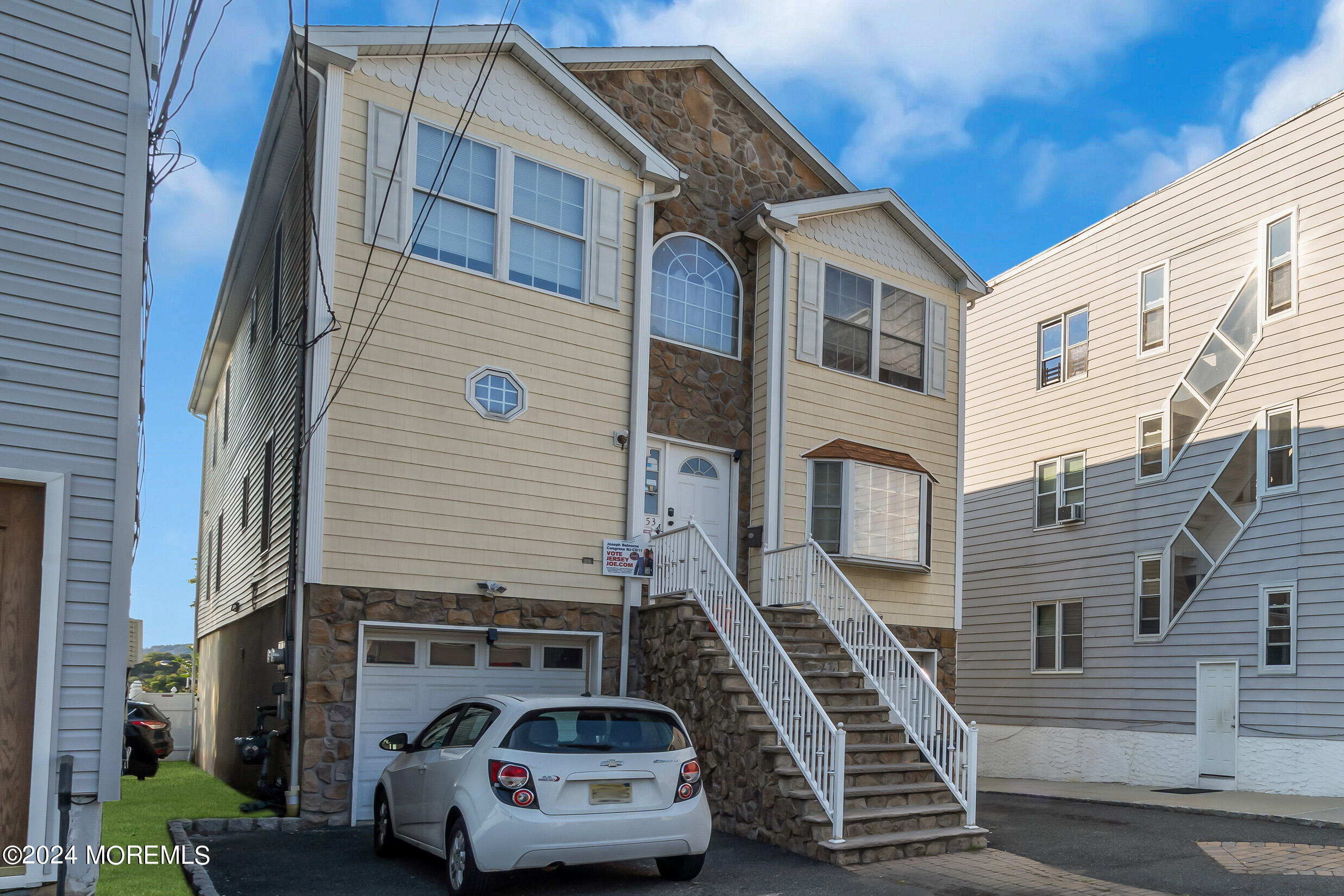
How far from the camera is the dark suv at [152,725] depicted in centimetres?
1543

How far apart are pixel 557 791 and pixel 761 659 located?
12.3 feet

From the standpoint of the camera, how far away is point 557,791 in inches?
277

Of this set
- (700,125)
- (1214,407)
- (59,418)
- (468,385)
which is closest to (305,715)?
(468,385)

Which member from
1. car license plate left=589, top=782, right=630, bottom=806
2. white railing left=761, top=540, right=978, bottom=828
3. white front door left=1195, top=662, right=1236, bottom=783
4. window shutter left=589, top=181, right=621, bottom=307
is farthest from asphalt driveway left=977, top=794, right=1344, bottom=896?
window shutter left=589, top=181, right=621, bottom=307

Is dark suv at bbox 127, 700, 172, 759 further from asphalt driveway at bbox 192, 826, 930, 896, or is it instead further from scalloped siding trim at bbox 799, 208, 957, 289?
scalloped siding trim at bbox 799, 208, 957, 289

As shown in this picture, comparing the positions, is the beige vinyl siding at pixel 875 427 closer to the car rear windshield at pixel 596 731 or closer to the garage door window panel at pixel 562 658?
the garage door window panel at pixel 562 658

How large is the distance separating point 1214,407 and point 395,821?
13608mm

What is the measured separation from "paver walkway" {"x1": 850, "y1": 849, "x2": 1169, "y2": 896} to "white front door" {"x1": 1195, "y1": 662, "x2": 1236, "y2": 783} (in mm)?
7830

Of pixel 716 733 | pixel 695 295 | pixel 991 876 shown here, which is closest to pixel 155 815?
pixel 716 733

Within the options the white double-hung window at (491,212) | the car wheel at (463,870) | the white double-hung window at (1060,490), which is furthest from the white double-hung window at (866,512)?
the car wheel at (463,870)

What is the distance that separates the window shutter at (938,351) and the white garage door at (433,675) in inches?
266

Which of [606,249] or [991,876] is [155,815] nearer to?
[991,876]

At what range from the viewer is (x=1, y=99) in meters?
6.50

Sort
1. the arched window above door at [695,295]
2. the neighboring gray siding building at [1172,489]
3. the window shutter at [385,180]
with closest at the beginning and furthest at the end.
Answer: the window shutter at [385,180] → the arched window above door at [695,295] → the neighboring gray siding building at [1172,489]
